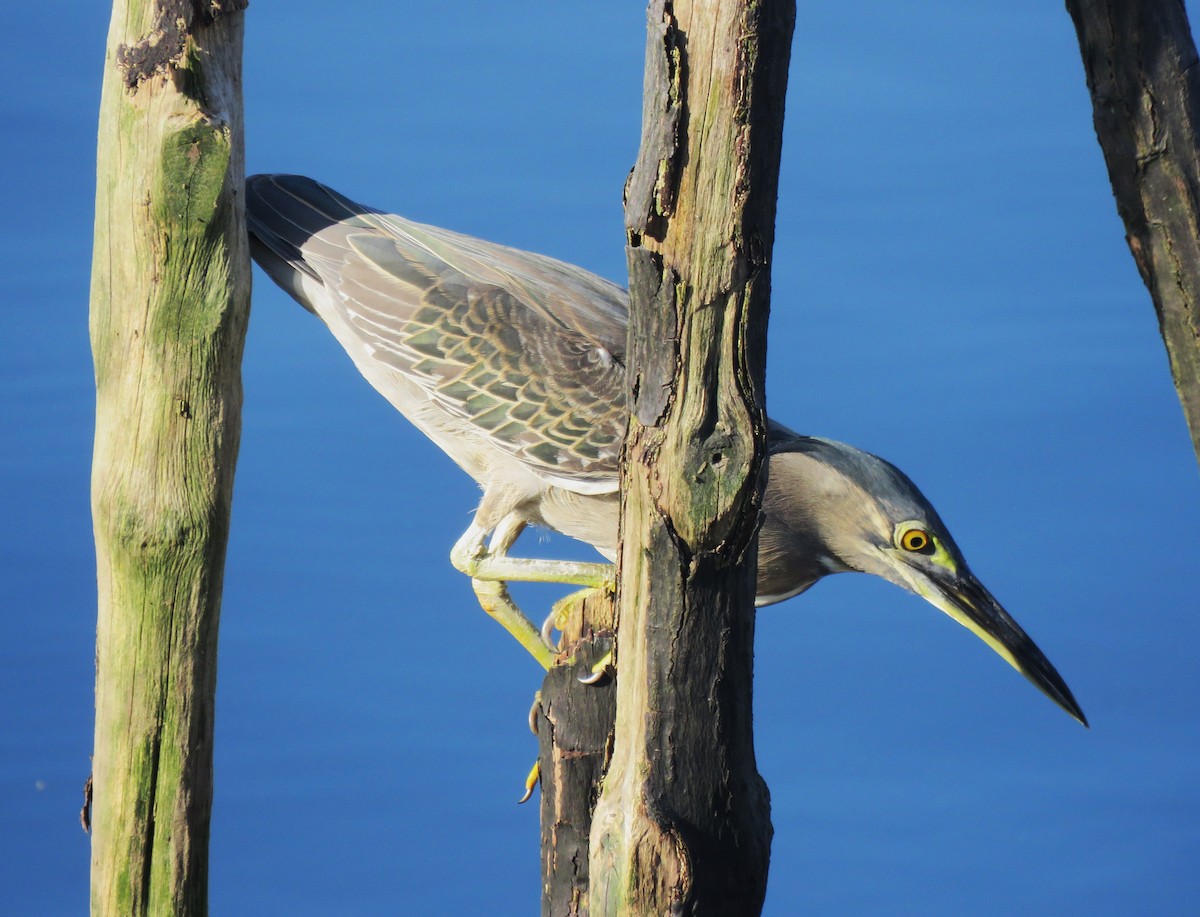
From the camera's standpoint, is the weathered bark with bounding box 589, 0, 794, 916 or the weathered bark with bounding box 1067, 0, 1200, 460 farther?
the weathered bark with bounding box 1067, 0, 1200, 460

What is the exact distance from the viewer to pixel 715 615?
2.00 meters

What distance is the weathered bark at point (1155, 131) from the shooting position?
2.14 m

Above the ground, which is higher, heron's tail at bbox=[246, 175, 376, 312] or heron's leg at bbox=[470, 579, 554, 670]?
heron's tail at bbox=[246, 175, 376, 312]

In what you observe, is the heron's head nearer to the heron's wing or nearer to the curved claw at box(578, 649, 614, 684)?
the heron's wing

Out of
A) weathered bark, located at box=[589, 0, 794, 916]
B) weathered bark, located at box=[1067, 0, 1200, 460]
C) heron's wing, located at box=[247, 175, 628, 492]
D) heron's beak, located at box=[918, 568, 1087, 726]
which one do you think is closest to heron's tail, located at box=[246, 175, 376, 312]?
heron's wing, located at box=[247, 175, 628, 492]

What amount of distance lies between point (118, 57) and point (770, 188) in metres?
1.05

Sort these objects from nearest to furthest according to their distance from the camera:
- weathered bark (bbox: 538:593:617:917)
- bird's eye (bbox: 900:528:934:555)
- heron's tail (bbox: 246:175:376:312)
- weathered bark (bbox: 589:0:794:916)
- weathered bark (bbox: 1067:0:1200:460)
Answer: weathered bark (bbox: 589:0:794:916)
weathered bark (bbox: 1067:0:1200:460)
weathered bark (bbox: 538:593:617:917)
bird's eye (bbox: 900:528:934:555)
heron's tail (bbox: 246:175:376:312)

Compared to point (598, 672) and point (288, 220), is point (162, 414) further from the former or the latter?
point (598, 672)

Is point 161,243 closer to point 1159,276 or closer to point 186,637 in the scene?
point 186,637

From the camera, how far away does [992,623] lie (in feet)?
8.92

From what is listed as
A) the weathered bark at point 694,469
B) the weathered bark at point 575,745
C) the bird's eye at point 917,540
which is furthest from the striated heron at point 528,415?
the weathered bark at point 694,469

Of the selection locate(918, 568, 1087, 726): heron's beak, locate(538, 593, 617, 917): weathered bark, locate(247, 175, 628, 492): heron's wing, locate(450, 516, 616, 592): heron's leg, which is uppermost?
locate(247, 175, 628, 492): heron's wing

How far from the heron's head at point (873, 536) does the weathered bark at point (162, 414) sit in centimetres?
93

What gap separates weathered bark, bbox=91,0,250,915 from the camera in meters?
2.34
